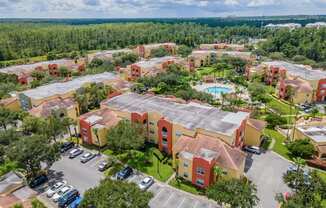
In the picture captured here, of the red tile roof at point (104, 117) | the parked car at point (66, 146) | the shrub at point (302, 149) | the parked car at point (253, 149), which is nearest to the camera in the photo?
the shrub at point (302, 149)

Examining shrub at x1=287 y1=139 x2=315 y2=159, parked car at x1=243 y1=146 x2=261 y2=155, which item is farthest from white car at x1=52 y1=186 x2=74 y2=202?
shrub at x1=287 y1=139 x2=315 y2=159

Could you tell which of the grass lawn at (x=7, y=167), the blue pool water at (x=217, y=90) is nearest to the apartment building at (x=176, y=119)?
the grass lawn at (x=7, y=167)

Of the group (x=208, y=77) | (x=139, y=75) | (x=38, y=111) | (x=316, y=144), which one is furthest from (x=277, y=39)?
(x=38, y=111)

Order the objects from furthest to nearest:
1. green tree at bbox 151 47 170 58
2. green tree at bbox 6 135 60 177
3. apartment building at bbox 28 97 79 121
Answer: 1. green tree at bbox 151 47 170 58
2. apartment building at bbox 28 97 79 121
3. green tree at bbox 6 135 60 177

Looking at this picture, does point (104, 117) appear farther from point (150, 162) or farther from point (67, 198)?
point (67, 198)

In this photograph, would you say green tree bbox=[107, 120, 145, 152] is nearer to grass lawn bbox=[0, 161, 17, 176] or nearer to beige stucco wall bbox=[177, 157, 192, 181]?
beige stucco wall bbox=[177, 157, 192, 181]

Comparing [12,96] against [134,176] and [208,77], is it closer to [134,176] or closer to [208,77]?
[134,176]

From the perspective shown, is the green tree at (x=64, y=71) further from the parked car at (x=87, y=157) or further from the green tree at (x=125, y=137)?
the green tree at (x=125, y=137)
